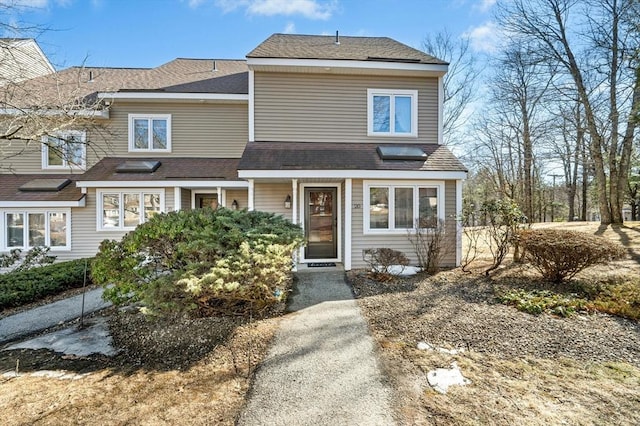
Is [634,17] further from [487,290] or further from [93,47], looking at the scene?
[93,47]

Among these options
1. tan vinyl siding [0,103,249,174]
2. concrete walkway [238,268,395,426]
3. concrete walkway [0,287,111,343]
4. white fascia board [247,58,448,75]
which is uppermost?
white fascia board [247,58,448,75]

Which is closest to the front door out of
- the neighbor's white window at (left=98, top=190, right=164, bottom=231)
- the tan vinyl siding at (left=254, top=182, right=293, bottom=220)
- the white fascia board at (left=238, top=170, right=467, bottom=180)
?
A: the tan vinyl siding at (left=254, top=182, right=293, bottom=220)

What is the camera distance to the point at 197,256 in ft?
14.2

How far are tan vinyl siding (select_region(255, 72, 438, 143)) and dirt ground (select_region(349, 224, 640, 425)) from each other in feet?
17.1

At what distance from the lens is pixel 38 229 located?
10.1 meters

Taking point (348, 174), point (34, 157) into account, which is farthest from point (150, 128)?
point (348, 174)

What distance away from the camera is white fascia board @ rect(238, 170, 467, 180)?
738 centimetres

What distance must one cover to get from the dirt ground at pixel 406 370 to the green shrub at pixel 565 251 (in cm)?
148

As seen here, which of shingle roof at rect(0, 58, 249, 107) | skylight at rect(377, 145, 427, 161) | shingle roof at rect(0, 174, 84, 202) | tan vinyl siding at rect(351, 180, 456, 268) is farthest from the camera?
shingle roof at rect(0, 58, 249, 107)

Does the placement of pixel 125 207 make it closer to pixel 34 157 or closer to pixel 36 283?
pixel 36 283

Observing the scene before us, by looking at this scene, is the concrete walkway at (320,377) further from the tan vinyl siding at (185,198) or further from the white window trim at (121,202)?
the white window trim at (121,202)

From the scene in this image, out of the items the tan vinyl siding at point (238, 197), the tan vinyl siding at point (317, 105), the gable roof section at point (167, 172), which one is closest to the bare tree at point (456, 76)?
the tan vinyl siding at point (317, 105)

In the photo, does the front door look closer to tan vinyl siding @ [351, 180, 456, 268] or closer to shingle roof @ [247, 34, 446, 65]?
tan vinyl siding @ [351, 180, 456, 268]

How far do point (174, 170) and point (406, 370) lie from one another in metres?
9.70
